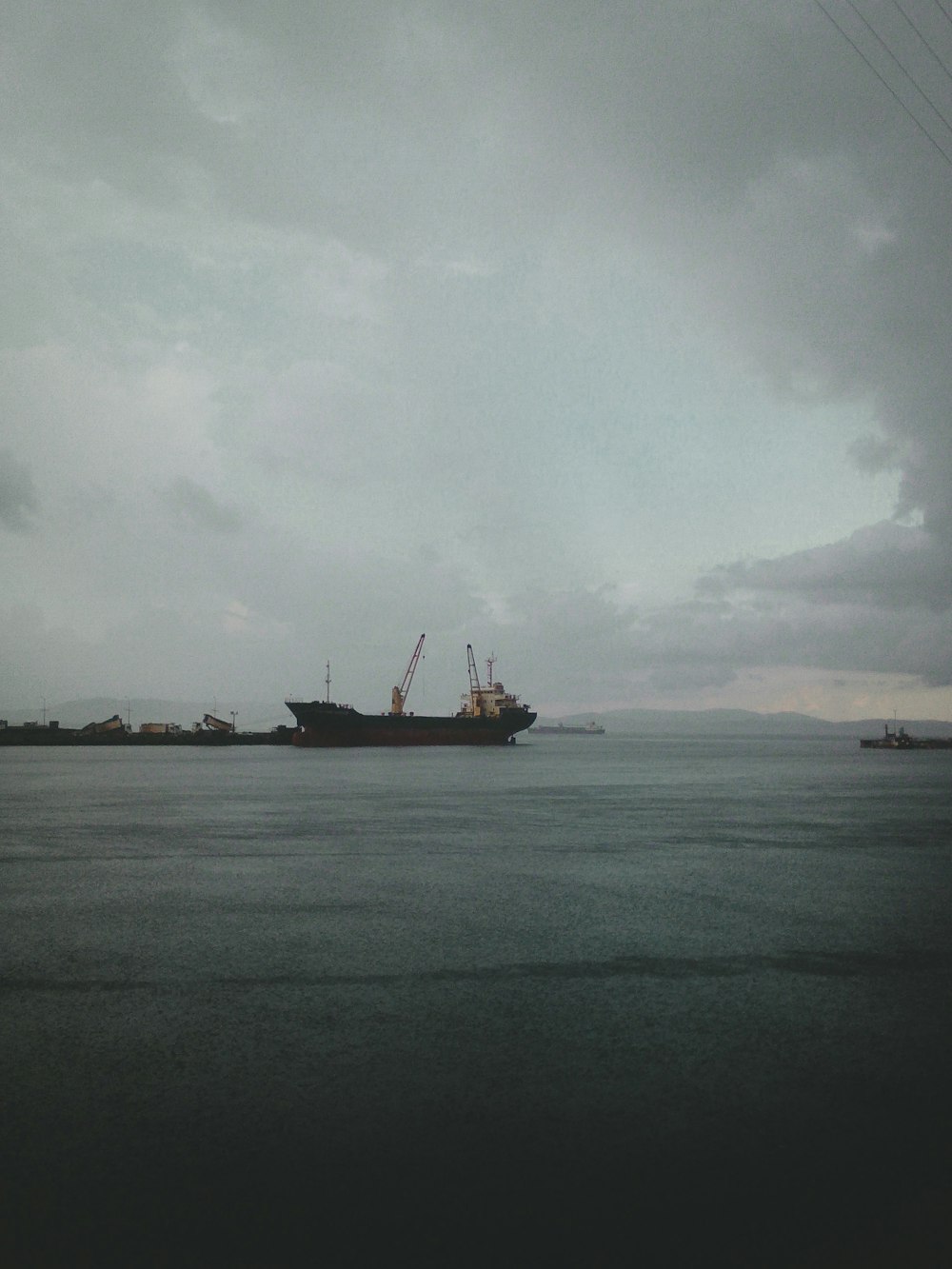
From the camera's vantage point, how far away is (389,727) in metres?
118

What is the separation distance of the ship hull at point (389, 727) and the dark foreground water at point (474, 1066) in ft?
312

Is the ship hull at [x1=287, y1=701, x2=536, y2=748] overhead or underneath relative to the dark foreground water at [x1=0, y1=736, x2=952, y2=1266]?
overhead

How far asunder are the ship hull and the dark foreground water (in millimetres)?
95211

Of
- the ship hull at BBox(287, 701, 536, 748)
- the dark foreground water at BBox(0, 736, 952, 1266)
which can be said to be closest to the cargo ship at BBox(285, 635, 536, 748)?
the ship hull at BBox(287, 701, 536, 748)

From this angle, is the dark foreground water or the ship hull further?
the ship hull

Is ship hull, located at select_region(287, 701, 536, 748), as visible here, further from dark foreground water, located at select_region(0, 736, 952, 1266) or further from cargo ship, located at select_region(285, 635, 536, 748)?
dark foreground water, located at select_region(0, 736, 952, 1266)

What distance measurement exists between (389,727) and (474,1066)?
11149 centimetres

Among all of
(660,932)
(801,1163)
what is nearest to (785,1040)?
(801,1163)

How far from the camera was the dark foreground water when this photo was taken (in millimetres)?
4879

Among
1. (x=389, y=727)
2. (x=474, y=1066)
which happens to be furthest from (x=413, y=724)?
(x=474, y=1066)

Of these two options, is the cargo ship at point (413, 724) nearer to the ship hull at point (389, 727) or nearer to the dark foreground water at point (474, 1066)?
the ship hull at point (389, 727)

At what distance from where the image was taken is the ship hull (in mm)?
112688

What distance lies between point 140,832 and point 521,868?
13.2 metres

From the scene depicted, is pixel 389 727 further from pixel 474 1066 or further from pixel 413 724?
pixel 474 1066
